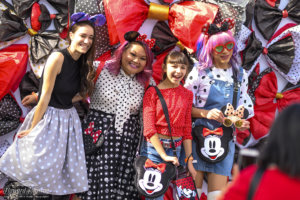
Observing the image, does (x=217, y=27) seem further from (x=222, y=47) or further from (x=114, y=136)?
(x=114, y=136)

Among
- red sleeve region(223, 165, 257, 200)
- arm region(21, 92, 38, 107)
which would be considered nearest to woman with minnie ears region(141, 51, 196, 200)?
arm region(21, 92, 38, 107)

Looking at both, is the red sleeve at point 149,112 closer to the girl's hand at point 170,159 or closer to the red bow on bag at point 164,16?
the girl's hand at point 170,159

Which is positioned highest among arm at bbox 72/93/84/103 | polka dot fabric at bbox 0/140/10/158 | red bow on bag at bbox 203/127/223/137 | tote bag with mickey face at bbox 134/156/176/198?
arm at bbox 72/93/84/103

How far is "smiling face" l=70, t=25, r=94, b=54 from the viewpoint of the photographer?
2.54 m

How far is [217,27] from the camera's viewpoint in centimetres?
278

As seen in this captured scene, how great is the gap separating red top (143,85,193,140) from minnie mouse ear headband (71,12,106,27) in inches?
27.4

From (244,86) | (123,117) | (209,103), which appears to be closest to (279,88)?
(244,86)

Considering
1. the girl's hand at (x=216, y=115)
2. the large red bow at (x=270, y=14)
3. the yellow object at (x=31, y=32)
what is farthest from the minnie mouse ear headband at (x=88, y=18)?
the large red bow at (x=270, y=14)

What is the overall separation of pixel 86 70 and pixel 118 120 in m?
0.47

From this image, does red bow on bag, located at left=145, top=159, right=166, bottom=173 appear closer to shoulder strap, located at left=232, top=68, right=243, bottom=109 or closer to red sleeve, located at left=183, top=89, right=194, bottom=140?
red sleeve, located at left=183, top=89, right=194, bottom=140

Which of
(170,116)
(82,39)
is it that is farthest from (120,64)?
(170,116)

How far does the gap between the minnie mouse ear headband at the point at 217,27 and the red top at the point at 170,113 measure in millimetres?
559

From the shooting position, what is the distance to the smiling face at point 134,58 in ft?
8.80

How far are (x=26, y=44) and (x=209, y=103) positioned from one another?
5.44 ft
